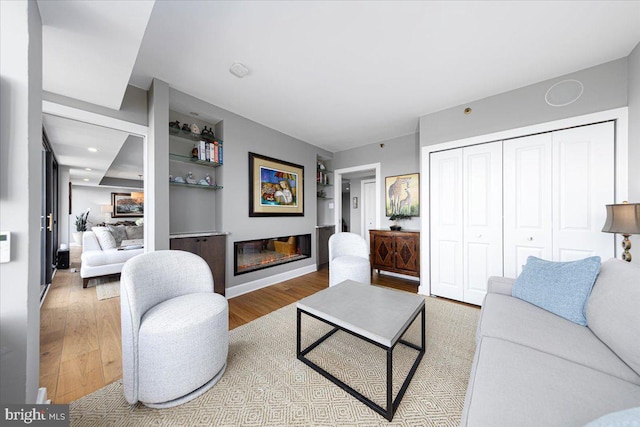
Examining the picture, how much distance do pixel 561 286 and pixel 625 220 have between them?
880 mm

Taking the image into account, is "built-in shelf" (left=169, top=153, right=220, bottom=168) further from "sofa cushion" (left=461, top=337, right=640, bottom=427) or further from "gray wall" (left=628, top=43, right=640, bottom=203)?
"gray wall" (left=628, top=43, right=640, bottom=203)

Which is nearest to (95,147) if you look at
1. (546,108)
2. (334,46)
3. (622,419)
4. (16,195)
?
(16,195)

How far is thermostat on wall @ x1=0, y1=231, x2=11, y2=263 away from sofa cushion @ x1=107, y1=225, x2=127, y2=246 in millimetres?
3869

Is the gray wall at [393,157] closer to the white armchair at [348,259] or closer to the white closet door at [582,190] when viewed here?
the white armchair at [348,259]

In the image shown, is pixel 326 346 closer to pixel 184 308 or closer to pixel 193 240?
pixel 184 308

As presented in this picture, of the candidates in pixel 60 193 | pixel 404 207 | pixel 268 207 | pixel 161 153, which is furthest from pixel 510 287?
pixel 60 193

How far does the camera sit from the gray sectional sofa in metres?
0.77

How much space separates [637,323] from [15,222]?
2911 mm

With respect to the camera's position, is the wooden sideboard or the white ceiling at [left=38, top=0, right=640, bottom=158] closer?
the white ceiling at [left=38, top=0, right=640, bottom=158]

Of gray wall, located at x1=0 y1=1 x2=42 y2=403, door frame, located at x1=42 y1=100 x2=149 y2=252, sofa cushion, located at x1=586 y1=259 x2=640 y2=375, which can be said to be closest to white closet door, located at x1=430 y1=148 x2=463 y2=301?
sofa cushion, located at x1=586 y1=259 x2=640 y2=375

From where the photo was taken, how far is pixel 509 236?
2.55 meters

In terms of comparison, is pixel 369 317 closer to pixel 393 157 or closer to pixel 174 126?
pixel 174 126

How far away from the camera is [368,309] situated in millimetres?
1599

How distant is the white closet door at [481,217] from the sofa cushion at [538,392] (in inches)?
73.6
